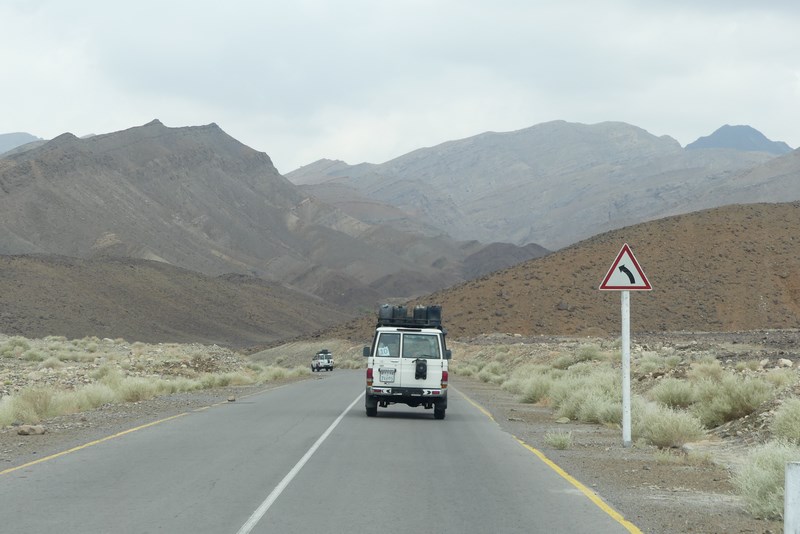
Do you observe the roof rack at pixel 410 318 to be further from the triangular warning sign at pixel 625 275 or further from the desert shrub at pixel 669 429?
the triangular warning sign at pixel 625 275

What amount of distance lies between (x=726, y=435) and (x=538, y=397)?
44.7 feet

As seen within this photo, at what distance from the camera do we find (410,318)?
25.0 m

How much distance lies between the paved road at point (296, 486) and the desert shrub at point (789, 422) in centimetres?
358

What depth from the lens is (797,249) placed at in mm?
86062

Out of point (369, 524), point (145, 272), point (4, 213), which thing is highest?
point (4, 213)

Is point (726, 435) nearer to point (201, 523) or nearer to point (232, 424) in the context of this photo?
point (232, 424)

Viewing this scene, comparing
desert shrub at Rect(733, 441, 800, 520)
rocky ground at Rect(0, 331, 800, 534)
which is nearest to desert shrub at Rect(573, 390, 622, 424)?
rocky ground at Rect(0, 331, 800, 534)

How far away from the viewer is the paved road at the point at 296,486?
9.84m

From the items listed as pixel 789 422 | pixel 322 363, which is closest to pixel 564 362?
pixel 322 363

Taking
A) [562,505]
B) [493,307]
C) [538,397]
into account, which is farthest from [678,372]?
[493,307]

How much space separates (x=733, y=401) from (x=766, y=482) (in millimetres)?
9274

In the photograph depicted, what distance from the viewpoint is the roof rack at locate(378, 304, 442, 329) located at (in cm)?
2430

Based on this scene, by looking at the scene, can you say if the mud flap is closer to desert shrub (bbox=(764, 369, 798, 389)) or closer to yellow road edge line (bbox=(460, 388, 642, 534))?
yellow road edge line (bbox=(460, 388, 642, 534))

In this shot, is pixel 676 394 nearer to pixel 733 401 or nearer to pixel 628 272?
pixel 733 401
